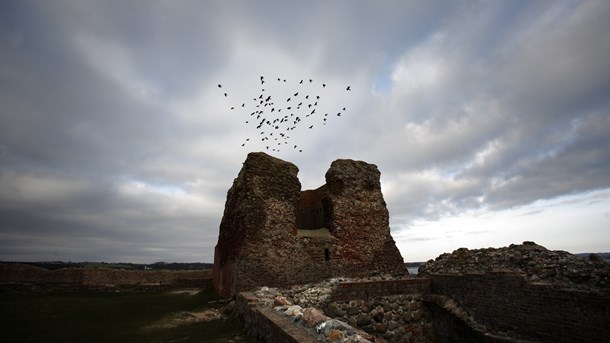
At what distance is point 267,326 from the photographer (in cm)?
608

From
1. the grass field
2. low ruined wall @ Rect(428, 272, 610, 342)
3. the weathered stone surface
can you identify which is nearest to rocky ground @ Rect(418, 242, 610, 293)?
low ruined wall @ Rect(428, 272, 610, 342)

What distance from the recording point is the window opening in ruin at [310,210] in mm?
16000

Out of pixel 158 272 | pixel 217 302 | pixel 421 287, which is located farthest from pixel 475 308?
pixel 158 272

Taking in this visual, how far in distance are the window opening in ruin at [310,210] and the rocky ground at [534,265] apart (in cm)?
548

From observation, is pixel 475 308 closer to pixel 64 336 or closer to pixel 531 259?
pixel 531 259

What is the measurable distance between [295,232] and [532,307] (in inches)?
292

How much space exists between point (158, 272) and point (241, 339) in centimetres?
1910

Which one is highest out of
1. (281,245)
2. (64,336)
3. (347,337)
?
(281,245)

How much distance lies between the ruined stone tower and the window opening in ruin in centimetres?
201

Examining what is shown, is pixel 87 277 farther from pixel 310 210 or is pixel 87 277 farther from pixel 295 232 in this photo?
pixel 295 232

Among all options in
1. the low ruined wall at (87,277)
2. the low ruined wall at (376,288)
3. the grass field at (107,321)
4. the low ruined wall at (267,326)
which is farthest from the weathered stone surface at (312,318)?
the low ruined wall at (87,277)

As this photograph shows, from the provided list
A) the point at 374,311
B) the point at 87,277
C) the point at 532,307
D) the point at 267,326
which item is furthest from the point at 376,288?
the point at 87,277

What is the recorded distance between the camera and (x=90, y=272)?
20828 mm

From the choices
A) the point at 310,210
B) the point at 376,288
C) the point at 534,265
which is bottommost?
the point at 376,288
